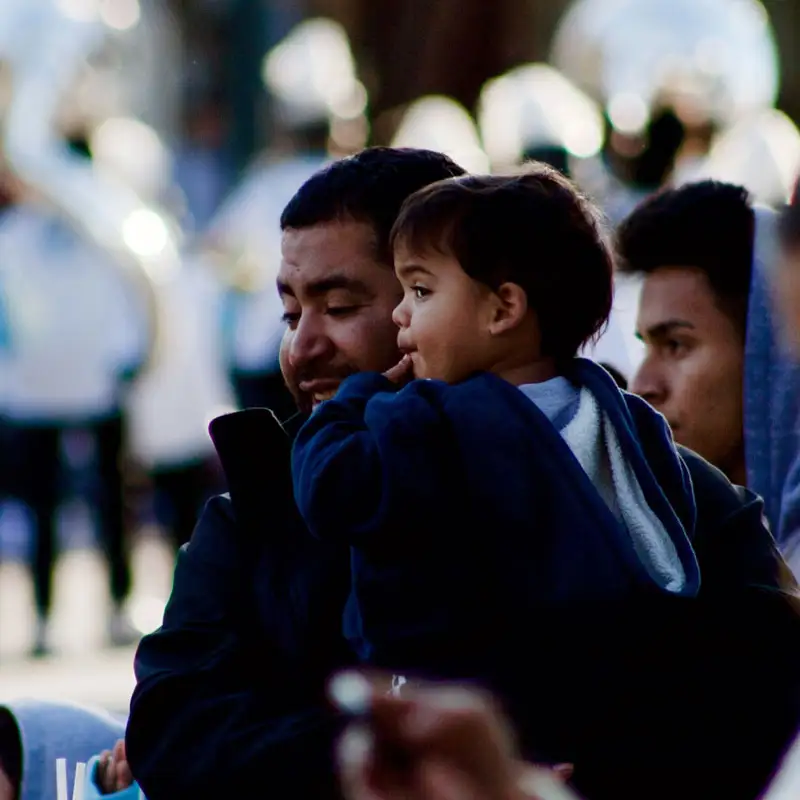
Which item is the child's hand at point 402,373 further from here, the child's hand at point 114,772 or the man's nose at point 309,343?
the child's hand at point 114,772

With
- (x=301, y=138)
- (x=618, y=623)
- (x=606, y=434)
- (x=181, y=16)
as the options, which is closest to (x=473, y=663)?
(x=618, y=623)

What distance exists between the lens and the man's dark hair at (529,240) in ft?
7.07

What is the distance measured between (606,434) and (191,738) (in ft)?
1.73

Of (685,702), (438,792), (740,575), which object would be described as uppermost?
(740,575)

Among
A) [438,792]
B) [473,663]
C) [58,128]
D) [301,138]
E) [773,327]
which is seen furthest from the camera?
[301,138]

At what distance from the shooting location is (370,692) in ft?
4.28

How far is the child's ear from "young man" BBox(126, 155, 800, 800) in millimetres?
230

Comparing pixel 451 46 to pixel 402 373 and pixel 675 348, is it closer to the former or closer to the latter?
pixel 675 348

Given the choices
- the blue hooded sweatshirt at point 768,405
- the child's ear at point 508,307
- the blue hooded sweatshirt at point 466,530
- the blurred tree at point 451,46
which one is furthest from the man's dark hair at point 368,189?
the blurred tree at point 451,46

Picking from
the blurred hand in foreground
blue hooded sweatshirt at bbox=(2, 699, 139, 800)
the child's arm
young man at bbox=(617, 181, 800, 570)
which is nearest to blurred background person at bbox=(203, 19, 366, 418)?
blue hooded sweatshirt at bbox=(2, 699, 139, 800)

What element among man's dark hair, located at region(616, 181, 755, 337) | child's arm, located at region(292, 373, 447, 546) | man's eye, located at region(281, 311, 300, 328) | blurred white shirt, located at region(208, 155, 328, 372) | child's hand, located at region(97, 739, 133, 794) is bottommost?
child's hand, located at region(97, 739, 133, 794)

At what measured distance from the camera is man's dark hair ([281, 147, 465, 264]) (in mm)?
2391

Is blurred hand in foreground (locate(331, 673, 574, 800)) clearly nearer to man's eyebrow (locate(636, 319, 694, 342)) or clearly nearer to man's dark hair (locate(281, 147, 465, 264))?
man's dark hair (locate(281, 147, 465, 264))

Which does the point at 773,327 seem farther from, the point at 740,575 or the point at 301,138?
the point at 301,138
